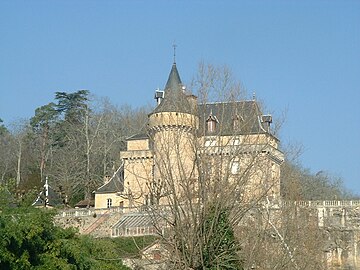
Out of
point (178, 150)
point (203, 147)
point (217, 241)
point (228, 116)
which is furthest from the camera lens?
point (228, 116)

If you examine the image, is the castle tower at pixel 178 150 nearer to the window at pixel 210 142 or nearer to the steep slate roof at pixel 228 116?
the steep slate roof at pixel 228 116

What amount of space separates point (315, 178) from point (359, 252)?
81.8 feet

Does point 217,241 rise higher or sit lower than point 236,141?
lower

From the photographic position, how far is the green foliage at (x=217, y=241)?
39.4 feet

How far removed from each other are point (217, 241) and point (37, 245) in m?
9.35

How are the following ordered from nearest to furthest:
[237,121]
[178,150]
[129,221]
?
[178,150]
[237,121]
[129,221]

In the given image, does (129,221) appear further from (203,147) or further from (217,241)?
(217,241)

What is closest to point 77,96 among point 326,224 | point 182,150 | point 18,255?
point 326,224

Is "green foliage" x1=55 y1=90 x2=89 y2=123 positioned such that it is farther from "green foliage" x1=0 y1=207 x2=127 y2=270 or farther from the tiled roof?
"green foliage" x1=0 y1=207 x2=127 y2=270

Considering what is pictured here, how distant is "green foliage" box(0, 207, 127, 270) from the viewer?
18.4 meters

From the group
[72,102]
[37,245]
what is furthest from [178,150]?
[72,102]

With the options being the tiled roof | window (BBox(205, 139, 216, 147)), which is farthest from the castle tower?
the tiled roof

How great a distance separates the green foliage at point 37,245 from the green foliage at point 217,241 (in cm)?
524

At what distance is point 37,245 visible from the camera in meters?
20.2
